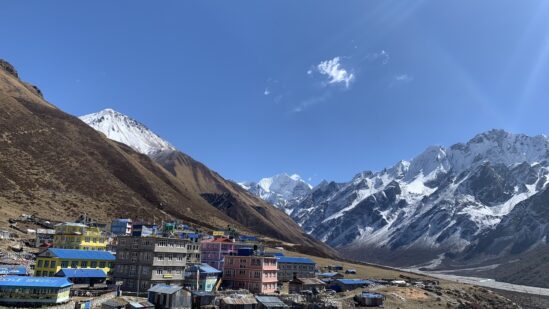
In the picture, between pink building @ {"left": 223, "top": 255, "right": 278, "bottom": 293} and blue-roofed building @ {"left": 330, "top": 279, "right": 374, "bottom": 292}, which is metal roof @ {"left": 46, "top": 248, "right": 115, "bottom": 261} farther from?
blue-roofed building @ {"left": 330, "top": 279, "right": 374, "bottom": 292}

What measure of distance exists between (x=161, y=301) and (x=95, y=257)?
2377 centimetres

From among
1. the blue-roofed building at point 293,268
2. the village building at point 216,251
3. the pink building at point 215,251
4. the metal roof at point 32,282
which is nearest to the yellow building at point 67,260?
the metal roof at point 32,282

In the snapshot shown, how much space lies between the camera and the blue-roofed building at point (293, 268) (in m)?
120

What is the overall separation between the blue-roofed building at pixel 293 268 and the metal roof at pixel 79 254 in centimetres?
4441

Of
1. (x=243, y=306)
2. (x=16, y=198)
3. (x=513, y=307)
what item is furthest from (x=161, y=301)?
(x=513, y=307)

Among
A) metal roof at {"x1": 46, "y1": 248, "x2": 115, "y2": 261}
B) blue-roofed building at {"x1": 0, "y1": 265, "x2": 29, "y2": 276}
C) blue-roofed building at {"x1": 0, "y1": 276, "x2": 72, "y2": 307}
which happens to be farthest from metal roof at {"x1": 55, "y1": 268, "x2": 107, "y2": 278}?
blue-roofed building at {"x1": 0, "y1": 276, "x2": 72, "y2": 307}

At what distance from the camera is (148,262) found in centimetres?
8275

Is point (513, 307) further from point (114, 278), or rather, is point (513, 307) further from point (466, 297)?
point (114, 278)

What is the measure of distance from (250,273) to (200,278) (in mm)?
11693

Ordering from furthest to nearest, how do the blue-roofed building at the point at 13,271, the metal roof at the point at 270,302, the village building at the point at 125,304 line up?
1. the metal roof at the point at 270,302
2. the blue-roofed building at the point at 13,271
3. the village building at the point at 125,304

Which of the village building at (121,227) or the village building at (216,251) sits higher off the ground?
the village building at (121,227)

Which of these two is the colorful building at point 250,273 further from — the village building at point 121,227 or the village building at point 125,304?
the village building at point 121,227

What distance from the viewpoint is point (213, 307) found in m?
75.4

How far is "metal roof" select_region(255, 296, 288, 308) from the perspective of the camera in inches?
3113
